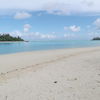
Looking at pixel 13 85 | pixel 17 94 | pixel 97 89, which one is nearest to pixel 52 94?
pixel 17 94

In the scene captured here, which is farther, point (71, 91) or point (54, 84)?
point (54, 84)

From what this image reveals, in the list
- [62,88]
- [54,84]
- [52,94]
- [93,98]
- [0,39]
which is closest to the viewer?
[93,98]

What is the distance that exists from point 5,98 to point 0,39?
359 ft

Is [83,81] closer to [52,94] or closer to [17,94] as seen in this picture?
[52,94]

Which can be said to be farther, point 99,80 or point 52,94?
point 99,80

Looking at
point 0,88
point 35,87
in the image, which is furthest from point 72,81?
point 0,88

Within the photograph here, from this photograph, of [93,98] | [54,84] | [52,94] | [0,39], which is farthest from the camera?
[0,39]

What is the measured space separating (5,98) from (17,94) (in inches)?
17.0

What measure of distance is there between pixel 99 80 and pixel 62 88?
1.64m

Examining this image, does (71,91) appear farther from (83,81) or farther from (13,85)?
(13,85)

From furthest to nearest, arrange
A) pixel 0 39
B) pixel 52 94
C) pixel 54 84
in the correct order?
pixel 0 39, pixel 54 84, pixel 52 94

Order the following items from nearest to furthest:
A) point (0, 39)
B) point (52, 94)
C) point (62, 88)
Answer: point (52, 94)
point (62, 88)
point (0, 39)

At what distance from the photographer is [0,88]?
634 centimetres

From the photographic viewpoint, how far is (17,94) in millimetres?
5609
